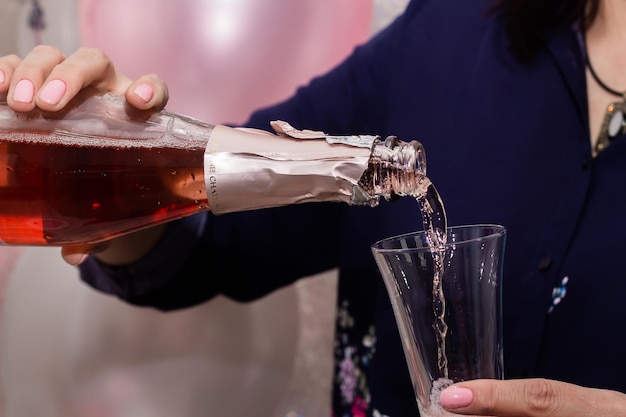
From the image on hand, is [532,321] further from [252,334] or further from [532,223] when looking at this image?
[252,334]

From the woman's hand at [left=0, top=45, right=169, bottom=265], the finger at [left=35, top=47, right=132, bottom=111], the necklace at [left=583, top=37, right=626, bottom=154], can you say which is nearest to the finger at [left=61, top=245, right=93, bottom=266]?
the woman's hand at [left=0, top=45, right=169, bottom=265]

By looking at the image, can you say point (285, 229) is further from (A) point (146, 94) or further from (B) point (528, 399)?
(B) point (528, 399)

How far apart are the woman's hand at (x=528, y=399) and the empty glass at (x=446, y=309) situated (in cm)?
4

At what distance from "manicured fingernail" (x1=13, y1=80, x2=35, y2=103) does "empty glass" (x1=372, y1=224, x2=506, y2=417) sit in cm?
27

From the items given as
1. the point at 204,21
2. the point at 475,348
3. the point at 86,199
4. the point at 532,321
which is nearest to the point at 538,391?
the point at 475,348

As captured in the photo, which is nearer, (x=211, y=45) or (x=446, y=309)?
(x=446, y=309)

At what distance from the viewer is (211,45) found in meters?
0.95

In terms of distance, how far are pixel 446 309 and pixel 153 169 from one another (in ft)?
0.78

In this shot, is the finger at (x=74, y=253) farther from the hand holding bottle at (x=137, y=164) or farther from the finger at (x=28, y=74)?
the finger at (x=28, y=74)

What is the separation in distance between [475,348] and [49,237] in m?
0.33

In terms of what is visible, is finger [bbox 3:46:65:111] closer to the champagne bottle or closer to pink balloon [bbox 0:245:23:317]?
the champagne bottle

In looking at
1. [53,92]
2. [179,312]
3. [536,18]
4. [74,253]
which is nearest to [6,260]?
[179,312]

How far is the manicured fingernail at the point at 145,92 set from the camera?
1.78ft

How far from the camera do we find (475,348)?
49cm
